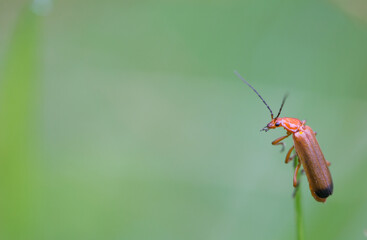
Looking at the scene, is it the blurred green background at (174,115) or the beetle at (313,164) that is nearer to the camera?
the beetle at (313,164)

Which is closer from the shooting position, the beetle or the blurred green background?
the beetle

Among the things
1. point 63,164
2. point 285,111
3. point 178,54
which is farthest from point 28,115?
point 178,54

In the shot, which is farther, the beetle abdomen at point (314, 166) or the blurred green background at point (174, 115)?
the blurred green background at point (174, 115)

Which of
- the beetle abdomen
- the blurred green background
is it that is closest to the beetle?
the beetle abdomen

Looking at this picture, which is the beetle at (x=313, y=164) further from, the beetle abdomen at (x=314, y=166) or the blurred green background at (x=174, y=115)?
the blurred green background at (x=174, y=115)

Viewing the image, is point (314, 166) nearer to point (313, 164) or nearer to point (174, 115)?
point (313, 164)

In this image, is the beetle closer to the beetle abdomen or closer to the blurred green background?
the beetle abdomen

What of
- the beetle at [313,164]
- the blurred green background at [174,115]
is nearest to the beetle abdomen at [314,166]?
the beetle at [313,164]
